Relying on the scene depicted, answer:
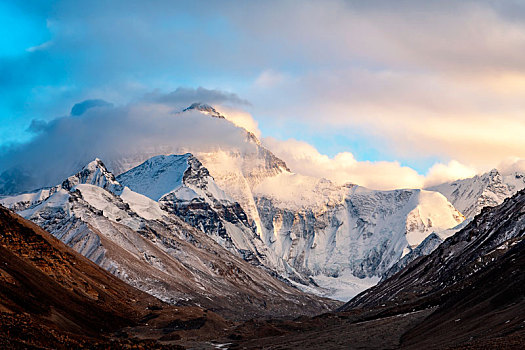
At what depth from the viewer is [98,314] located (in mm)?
160375

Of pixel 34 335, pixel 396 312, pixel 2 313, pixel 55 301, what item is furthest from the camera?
pixel 396 312

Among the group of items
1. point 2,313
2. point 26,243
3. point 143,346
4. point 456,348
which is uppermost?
point 26,243

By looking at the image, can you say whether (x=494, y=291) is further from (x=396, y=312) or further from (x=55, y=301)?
(x=55, y=301)

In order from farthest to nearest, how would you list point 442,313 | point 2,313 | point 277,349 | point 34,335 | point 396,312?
point 396,312 < point 277,349 < point 442,313 < point 2,313 < point 34,335

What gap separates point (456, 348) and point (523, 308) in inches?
482

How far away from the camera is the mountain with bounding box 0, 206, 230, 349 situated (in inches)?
3359

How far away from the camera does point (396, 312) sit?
158 meters

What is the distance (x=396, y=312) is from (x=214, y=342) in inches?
1670

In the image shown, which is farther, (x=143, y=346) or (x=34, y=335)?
(x=143, y=346)

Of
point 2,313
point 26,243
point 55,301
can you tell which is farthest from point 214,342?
point 2,313

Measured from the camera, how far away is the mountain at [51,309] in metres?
85.3

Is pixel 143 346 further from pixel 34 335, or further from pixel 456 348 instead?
pixel 456 348

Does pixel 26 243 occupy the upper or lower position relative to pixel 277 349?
upper

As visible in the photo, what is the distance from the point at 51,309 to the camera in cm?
12525
